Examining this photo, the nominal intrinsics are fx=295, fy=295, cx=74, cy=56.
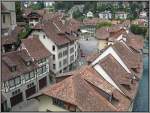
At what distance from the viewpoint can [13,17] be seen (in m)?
46.8

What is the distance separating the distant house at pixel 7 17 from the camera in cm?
4341

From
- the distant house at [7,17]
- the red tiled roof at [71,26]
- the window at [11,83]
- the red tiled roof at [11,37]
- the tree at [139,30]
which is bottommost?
the window at [11,83]

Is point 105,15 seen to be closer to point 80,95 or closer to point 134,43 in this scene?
point 134,43

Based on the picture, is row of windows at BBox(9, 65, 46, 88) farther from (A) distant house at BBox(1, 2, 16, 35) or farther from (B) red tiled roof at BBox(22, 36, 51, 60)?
(A) distant house at BBox(1, 2, 16, 35)

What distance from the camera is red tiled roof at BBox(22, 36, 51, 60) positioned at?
3375 centimetres

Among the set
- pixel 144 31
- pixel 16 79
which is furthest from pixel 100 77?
pixel 144 31

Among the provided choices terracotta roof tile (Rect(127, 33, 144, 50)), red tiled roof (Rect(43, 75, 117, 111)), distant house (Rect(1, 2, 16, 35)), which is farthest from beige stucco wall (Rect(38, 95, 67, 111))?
distant house (Rect(1, 2, 16, 35))

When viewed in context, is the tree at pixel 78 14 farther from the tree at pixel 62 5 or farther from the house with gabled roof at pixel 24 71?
the house with gabled roof at pixel 24 71

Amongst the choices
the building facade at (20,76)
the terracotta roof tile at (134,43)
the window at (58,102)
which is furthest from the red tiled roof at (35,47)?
the window at (58,102)

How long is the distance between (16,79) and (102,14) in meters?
87.1

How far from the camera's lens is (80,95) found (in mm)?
18141

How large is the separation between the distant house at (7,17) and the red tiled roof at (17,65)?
11955mm

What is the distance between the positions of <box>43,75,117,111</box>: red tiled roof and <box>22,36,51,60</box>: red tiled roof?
586 inches

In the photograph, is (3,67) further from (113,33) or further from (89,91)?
(113,33)
